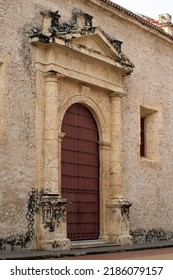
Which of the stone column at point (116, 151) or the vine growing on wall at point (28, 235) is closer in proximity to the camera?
the vine growing on wall at point (28, 235)

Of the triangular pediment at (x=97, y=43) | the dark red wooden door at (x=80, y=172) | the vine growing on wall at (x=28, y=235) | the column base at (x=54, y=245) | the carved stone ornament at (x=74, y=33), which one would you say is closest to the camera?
the vine growing on wall at (x=28, y=235)

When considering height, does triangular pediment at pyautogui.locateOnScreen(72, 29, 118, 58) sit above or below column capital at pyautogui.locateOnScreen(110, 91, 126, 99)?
above

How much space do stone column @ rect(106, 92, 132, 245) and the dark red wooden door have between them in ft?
1.25

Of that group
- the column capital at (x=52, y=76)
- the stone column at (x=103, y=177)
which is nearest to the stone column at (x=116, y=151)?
the stone column at (x=103, y=177)

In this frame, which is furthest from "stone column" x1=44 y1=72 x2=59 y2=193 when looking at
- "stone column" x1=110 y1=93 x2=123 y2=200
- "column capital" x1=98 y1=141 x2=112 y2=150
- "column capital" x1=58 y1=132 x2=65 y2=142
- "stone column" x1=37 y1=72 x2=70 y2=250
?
"stone column" x1=110 y1=93 x2=123 y2=200

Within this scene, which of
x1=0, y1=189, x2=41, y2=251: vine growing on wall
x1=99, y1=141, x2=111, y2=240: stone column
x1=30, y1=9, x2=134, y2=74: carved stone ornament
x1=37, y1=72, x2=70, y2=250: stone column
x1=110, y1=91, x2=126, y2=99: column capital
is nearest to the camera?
x1=0, y1=189, x2=41, y2=251: vine growing on wall

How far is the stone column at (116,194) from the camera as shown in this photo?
1469cm

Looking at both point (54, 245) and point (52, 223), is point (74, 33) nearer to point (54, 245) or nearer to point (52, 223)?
point (52, 223)

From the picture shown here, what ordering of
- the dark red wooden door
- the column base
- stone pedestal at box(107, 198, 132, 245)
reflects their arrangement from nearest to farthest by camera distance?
the column base, the dark red wooden door, stone pedestal at box(107, 198, 132, 245)

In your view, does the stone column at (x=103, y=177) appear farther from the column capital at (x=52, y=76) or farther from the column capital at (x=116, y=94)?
the column capital at (x=52, y=76)

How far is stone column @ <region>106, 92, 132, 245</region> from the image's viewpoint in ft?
48.2

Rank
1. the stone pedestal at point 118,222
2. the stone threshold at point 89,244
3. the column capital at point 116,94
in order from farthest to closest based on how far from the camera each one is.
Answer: the column capital at point 116,94, the stone pedestal at point 118,222, the stone threshold at point 89,244

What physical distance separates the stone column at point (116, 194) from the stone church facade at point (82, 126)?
26 millimetres

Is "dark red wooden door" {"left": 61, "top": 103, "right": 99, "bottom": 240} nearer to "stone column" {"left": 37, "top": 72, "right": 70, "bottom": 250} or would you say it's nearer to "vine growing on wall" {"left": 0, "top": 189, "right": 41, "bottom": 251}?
"stone column" {"left": 37, "top": 72, "right": 70, "bottom": 250}
